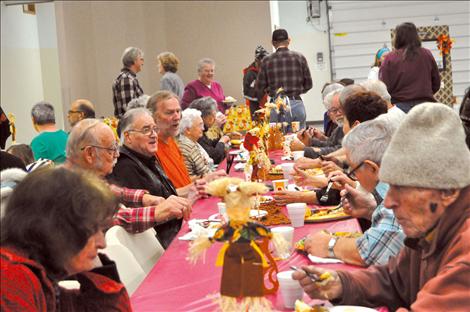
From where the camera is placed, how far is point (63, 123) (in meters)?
11.9

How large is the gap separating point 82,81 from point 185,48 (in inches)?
74.9

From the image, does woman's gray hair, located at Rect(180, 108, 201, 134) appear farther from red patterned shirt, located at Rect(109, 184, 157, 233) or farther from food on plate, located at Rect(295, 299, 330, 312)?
food on plate, located at Rect(295, 299, 330, 312)

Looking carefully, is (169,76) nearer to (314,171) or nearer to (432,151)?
(314,171)

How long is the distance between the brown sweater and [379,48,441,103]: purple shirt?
18.6 ft

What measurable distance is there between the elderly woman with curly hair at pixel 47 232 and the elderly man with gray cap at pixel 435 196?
770 millimetres

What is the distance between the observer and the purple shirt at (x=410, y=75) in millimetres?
7629

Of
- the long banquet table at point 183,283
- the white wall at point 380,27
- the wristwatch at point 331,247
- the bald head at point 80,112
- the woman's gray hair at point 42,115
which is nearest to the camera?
the long banquet table at point 183,283

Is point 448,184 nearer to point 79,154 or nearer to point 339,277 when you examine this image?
point 339,277

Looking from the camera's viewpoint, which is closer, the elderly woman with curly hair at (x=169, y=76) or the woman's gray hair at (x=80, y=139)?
the woman's gray hair at (x=80, y=139)

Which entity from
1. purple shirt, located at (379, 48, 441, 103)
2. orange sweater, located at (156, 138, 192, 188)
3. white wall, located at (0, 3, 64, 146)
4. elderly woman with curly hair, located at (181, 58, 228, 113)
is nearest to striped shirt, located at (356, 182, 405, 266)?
orange sweater, located at (156, 138, 192, 188)

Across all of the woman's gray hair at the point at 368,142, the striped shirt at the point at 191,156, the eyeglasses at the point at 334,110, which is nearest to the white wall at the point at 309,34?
the eyeglasses at the point at 334,110

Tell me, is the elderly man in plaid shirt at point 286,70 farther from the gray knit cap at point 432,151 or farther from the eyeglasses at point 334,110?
the gray knit cap at point 432,151

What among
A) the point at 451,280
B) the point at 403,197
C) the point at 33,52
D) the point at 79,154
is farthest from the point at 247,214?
the point at 33,52

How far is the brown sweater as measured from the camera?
Result: 1.75 m
